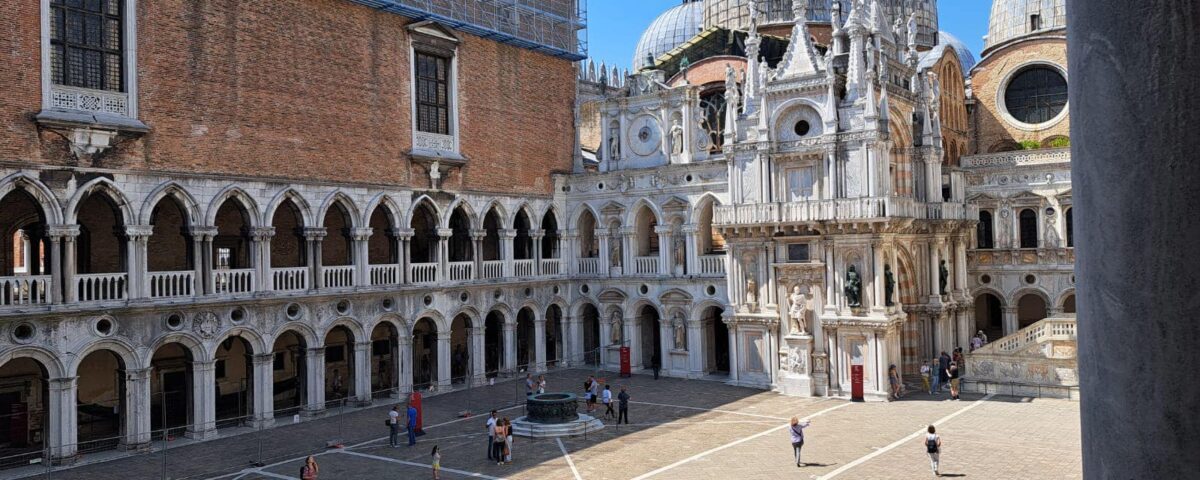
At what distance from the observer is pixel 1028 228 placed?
37.1 meters

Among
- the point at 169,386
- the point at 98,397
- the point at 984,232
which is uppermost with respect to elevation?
the point at 984,232

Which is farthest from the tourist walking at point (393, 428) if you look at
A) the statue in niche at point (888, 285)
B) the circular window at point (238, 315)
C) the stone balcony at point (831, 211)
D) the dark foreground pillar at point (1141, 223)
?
the dark foreground pillar at point (1141, 223)

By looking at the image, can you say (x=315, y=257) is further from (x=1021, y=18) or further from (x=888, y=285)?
(x=1021, y=18)

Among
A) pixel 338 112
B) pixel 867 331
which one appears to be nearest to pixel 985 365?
pixel 867 331

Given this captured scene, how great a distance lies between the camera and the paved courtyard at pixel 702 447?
20781 millimetres

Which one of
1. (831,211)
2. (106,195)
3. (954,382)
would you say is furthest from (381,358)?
(954,382)

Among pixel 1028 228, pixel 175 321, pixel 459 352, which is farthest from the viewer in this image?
pixel 459 352

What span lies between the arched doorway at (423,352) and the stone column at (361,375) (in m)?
3.35

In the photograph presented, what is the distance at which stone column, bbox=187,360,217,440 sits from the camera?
1001 inches

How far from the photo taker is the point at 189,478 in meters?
21.3

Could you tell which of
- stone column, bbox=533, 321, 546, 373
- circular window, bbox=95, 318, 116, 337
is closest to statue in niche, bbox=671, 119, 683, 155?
stone column, bbox=533, 321, 546, 373

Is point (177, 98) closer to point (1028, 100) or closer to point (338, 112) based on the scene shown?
point (338, 112)

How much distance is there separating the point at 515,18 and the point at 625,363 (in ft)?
48.2

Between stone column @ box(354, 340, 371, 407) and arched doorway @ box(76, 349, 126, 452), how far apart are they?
7052 mm
